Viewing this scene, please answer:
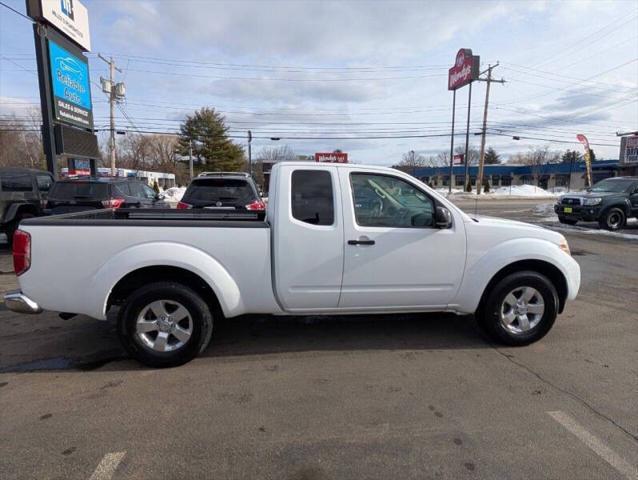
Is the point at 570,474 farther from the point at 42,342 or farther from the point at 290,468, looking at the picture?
the point at 42,342

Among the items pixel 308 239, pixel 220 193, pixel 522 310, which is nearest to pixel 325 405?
pixel 308 239

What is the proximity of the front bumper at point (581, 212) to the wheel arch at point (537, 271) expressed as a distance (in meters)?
11.9

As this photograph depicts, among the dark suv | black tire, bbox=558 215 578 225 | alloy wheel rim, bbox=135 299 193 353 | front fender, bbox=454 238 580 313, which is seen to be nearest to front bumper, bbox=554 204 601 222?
the dark suv

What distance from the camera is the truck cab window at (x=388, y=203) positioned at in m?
3.94

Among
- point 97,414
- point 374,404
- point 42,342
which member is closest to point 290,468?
point 374,404

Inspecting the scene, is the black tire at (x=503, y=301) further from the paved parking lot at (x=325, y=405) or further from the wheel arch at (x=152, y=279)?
the wheel arch at (x=152, y=279)

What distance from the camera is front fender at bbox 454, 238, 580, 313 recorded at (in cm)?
407

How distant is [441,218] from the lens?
387cm

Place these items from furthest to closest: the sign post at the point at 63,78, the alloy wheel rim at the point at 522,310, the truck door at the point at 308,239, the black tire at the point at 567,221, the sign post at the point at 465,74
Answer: the sign post at the point at 465,74
the black tire at the point at 567,221
the sign post at the point at 63,78
the alloy wheel rim at the point at 522,310
the truck door at the point at 308,239

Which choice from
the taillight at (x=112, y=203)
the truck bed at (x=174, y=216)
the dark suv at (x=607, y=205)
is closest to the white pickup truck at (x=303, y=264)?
the truck bed at (x=174, y=216)

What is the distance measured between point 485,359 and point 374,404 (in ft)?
4.75

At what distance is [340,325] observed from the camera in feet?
15.9

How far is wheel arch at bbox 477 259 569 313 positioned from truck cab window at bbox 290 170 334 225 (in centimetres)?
185

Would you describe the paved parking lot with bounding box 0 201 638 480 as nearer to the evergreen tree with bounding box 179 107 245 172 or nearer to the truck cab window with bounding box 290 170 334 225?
the truck cab window with bounding box 290 170 334 225
